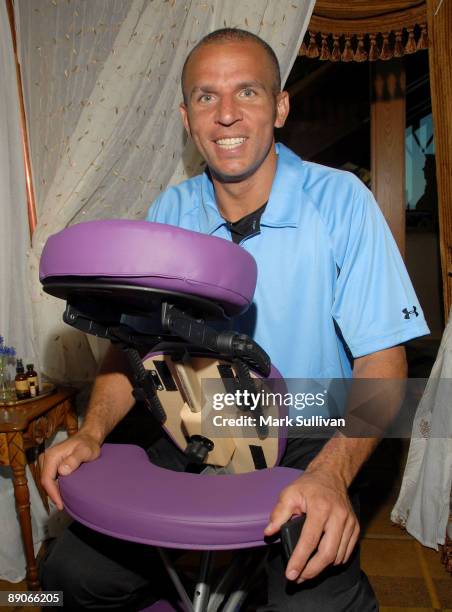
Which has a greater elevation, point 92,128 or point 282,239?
point 92,128

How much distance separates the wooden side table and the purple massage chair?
0.68 meters

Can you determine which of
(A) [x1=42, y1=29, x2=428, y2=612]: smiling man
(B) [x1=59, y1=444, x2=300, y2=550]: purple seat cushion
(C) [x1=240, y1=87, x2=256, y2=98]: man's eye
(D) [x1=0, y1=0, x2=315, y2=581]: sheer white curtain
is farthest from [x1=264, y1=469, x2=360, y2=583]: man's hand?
(D) [x1=0, y1=0, x2=315, y2=581]: sheer white curtain

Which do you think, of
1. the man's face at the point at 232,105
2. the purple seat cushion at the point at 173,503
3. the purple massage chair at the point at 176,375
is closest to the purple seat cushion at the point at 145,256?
the purple massage chair at the point at 176,375

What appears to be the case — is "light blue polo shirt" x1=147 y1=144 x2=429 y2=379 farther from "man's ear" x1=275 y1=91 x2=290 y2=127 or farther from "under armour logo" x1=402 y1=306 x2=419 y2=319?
"man's ear" x1=275 y1=91 x2=290 y2=127

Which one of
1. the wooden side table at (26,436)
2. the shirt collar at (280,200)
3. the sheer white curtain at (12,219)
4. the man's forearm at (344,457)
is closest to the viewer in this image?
the man's forearm at (344,457)

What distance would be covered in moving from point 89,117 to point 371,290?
1.04 meters

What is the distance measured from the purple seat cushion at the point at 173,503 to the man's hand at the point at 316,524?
0.10 feet

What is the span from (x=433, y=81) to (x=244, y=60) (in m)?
0.75

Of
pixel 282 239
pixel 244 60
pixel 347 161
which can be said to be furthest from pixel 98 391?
pixel 347 161

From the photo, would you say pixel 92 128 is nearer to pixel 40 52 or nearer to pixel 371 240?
pixel 40 52

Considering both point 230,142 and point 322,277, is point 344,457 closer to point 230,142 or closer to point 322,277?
point 322,277

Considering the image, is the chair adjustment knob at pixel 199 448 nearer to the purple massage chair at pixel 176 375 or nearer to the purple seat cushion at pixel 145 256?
the purple massage chair at pixel 176 375

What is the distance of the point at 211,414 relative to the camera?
1041 mm

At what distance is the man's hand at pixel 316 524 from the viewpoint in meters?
0.80
